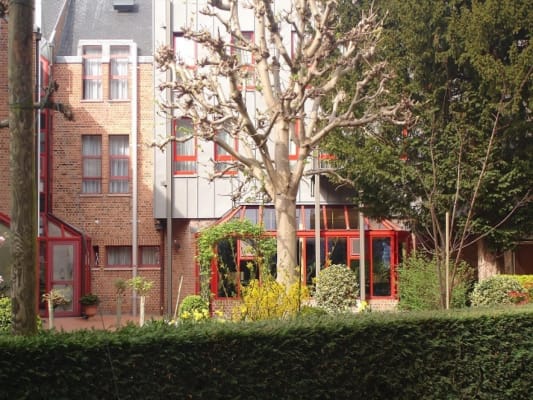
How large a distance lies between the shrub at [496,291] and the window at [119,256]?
1288 cm

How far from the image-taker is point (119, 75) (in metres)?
26.2

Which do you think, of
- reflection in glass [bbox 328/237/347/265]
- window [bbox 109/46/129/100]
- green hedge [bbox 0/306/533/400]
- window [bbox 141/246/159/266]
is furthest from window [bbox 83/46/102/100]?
green hedge [bbox 0/306/533/400]

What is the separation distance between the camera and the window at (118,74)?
85.5ft

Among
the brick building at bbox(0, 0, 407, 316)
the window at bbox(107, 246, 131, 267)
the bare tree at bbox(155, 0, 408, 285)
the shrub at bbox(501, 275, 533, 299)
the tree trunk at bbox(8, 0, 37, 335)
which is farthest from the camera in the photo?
the window at bbox(107, 246, 131, 267)

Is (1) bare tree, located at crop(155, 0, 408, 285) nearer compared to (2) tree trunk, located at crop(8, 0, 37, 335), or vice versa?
(2) tree trunk, located at crop(8, 0, 37, 335)

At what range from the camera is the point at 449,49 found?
18.3 m

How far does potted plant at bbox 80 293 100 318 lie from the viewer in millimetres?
24031

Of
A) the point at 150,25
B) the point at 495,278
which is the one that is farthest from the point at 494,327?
the point at 150,25

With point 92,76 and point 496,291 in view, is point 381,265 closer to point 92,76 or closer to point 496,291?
point 496,291

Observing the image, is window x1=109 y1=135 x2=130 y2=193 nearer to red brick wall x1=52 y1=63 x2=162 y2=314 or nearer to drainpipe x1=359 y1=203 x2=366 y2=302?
red brick wall x1=52 y1=63 x2=162 y2=314

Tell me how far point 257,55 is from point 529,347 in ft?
23.1

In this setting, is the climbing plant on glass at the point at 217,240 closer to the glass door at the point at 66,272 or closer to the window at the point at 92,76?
the glass door at the point at 66,272

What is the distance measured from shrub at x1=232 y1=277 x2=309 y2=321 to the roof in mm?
18601

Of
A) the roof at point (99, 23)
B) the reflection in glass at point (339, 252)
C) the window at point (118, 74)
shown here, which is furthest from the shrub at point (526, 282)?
the roof at point (99, 23)
